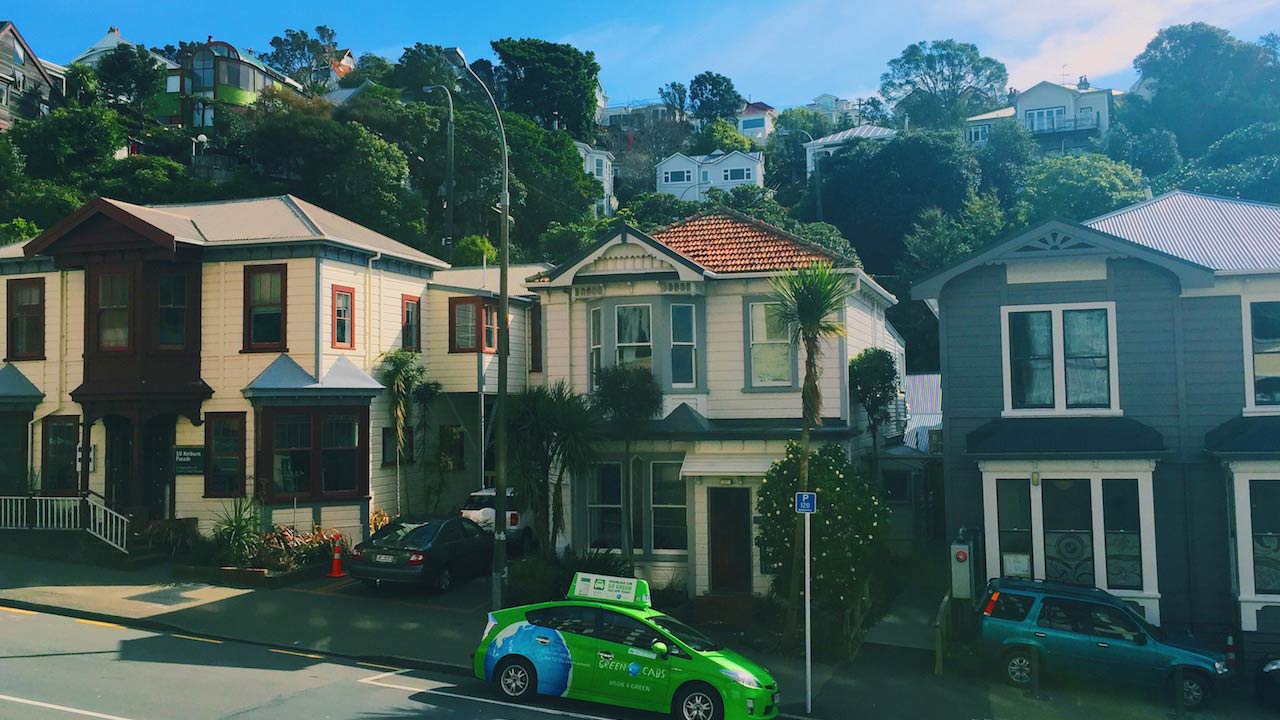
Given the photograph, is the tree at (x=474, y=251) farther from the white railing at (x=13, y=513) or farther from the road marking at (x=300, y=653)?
the road marking at (x=300, y=653)

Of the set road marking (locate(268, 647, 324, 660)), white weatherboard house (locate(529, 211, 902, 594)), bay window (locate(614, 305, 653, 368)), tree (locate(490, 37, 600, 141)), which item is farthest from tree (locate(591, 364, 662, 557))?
tree (locate(490, 37, 600, 141))

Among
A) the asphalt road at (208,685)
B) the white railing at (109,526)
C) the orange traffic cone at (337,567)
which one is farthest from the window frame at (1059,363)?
the white railing at (109,526)

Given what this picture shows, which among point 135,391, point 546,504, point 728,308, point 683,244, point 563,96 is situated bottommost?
point 546,504

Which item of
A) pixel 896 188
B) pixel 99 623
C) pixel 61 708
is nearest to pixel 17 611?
pixel 99 623

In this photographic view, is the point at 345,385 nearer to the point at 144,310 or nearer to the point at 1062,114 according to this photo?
the point at 144,310

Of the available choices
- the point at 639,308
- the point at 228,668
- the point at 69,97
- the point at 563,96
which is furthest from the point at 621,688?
the point at 563,96

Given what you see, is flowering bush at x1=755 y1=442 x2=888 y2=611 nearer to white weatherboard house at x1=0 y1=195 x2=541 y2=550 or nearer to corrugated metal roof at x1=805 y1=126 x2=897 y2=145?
white weatherboard house at x1=0 y1=195 x2=541 y2=550
